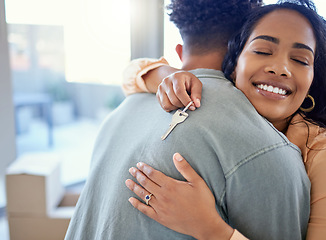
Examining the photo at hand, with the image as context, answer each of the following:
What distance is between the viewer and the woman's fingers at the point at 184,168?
0.65 metres

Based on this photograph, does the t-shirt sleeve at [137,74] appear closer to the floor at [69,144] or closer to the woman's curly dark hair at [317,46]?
the woman's curly dark hair at [317,46]

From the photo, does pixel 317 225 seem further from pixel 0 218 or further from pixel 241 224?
pixel 0 218

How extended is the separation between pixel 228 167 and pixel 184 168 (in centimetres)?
9

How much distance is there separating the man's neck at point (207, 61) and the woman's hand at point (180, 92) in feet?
0.70

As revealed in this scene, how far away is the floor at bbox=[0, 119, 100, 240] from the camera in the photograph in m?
2.58

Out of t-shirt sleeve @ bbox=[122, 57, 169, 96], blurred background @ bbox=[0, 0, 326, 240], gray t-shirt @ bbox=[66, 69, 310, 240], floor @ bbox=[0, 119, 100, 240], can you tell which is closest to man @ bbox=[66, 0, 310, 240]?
gray t-shirt @ bbox=[66, 69, 310, 240]

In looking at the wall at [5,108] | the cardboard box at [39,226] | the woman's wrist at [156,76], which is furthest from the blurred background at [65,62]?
the woman's wrist at [156,76]

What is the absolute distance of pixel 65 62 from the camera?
2395 millimetres

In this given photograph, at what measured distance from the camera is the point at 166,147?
68cm

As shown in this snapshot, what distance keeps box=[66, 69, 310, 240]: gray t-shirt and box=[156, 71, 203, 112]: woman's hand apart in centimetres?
2

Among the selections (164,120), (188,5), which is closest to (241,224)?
(164,120)

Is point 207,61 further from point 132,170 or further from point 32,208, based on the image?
point 32,208

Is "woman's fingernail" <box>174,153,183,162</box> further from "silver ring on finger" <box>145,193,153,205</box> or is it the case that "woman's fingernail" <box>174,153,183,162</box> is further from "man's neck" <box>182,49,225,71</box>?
"man's neck" <box>182,49,225,71</box>

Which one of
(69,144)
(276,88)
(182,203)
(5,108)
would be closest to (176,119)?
(182,203)
